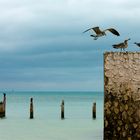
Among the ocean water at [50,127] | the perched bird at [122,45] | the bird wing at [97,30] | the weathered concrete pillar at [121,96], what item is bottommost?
the ocean water at [50,127]

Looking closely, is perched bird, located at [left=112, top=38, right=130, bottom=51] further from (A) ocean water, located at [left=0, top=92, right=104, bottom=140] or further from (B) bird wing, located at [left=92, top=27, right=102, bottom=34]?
(A) ocean water, located at [left=0, top=92, right=104, bottom=140]

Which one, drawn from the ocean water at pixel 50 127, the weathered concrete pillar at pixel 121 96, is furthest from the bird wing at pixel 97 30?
the ocean water at pixel 50 127

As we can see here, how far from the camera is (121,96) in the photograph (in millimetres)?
13633

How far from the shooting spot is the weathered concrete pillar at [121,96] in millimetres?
13539

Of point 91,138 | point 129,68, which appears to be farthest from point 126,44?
point 91,138

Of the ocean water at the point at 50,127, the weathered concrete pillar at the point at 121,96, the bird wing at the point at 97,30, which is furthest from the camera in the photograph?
the ocean water at the point at 50,127

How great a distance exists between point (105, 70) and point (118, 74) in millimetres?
353

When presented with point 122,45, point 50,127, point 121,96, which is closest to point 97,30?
point 122,45

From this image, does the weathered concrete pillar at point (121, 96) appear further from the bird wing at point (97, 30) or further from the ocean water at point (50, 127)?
the ocean water at point (50, 127)

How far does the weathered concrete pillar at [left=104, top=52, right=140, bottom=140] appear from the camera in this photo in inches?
533

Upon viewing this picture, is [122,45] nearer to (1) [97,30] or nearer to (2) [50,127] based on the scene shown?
(1) [97,30]

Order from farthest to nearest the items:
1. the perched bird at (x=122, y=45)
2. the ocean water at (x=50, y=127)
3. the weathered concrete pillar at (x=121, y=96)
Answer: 1. the ocean water at (x=50, y=127)
2. the perched bird at (x=122, y=45)
3. the weathered concrete pillar at (x=121, y=96)

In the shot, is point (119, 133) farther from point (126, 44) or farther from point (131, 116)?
point (126, 44)

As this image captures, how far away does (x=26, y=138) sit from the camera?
85.9ft
